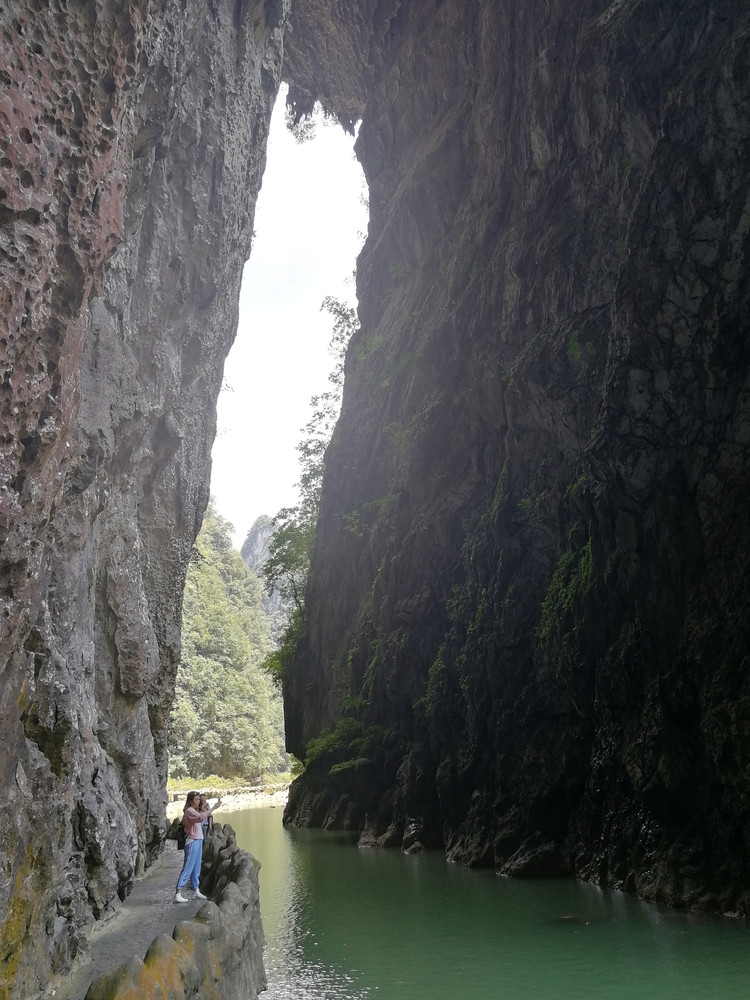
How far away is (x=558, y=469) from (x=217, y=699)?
46043 millimetres

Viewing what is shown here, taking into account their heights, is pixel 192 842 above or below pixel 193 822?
below

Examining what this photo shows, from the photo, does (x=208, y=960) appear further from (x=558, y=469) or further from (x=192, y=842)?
(x=558, y=469)

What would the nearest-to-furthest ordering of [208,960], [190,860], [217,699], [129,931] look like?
[208,960] → [129,931] → [190,860] → [217,699]

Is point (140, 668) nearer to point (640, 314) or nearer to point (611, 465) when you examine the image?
point (611, 465)

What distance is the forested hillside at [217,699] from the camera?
54.7 metres

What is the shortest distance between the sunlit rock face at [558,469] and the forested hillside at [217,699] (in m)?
25.9

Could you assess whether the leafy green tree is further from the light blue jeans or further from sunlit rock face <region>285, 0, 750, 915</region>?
the light blue jeans

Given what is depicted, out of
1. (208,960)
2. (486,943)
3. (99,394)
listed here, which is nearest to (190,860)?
(486,943)

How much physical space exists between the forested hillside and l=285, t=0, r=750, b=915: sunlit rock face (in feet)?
85.0

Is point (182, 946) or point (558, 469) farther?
point (558, 469)

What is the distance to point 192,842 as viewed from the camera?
35.6ft

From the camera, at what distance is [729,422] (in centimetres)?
1268

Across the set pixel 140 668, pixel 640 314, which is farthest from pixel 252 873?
pixel 640 314

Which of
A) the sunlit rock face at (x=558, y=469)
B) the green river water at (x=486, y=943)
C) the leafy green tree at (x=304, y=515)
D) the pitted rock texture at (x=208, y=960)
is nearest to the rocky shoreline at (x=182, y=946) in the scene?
the pitted rock texture at (x=208, y=960)
